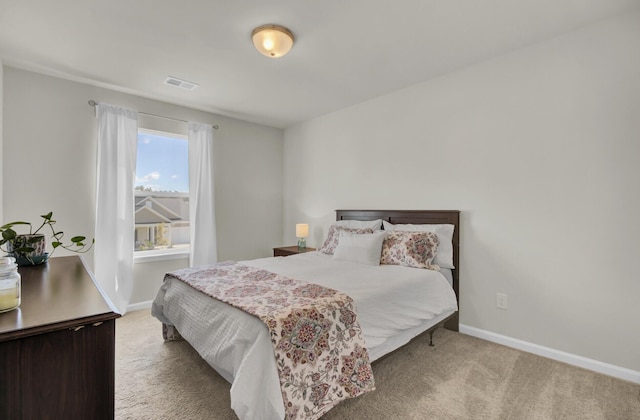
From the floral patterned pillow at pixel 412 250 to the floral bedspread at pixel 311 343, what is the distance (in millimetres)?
1083

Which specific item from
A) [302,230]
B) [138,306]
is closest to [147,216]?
[138,306]

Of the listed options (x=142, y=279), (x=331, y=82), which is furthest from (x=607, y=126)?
(x=142, y=279)

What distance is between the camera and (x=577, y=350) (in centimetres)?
227

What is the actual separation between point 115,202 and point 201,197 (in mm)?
926

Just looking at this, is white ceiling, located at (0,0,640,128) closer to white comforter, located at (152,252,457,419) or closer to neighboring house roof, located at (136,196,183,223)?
neighboring house roof, located at (136,196,183,223)

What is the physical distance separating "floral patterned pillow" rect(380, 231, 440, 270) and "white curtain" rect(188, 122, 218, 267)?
230cm

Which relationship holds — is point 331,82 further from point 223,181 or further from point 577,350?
point 577,350

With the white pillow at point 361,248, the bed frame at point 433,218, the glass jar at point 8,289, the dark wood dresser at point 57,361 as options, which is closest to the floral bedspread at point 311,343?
the dark wood dresser at point 57,361

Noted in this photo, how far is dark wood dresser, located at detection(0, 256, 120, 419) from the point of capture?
0.79 m

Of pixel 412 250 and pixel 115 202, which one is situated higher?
pixel 115 202

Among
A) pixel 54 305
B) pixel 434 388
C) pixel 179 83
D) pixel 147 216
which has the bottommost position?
pixel 434 388

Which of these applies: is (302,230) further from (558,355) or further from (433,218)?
(558,355)

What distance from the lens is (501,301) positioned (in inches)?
104

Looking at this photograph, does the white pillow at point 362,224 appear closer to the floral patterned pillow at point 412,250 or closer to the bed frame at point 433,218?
the bed frame at point 433,218
